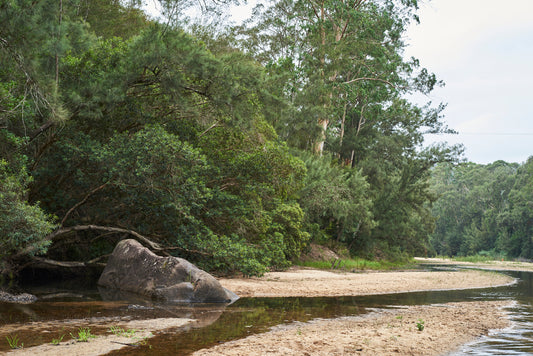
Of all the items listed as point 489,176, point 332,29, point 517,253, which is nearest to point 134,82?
point 332,29

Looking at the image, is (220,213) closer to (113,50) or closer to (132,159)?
(132,159)

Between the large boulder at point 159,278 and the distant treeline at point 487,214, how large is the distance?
170ft

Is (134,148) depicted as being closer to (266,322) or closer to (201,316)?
(201,316)

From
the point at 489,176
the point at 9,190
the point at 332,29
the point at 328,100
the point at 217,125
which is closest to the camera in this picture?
the point at 9,190

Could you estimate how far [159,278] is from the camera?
11.5 meters

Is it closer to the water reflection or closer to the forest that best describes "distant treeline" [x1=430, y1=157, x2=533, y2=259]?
the forest

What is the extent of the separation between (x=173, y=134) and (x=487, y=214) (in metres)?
71.3

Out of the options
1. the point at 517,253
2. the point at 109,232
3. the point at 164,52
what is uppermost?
the point at 164,52

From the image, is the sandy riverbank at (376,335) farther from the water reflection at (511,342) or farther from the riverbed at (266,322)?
the water reflection at (511,342)

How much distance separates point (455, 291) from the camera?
16.2 m

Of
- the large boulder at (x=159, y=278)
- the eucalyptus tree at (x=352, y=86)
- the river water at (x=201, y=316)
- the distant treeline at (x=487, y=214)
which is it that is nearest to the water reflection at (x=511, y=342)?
the river water at (x=201, y=316)

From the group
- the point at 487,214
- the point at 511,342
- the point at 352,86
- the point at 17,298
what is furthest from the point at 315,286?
the point at 487,214

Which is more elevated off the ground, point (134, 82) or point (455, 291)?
point (134, 82)

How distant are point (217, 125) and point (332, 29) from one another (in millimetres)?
16852
